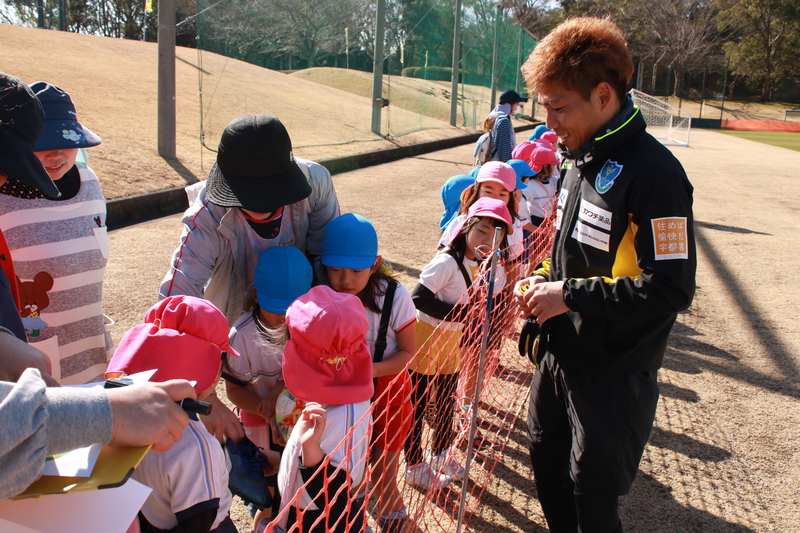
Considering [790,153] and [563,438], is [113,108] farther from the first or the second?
[790,153]

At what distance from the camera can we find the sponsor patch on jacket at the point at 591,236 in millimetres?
1970

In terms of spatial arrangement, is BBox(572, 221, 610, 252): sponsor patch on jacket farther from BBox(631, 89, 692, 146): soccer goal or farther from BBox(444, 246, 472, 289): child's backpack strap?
BBox(631, 89, 692, 146): soccer goal

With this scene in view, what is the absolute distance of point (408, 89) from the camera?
2202cm

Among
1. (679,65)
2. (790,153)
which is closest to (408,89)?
(790,153)

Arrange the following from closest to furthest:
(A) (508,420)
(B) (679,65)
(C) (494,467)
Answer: (C) (494,467) → (A) (508,420) → (B) (679,65)

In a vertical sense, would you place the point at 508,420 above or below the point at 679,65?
below

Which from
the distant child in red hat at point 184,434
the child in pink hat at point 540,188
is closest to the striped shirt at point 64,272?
the distant child in red hat at point 184,434

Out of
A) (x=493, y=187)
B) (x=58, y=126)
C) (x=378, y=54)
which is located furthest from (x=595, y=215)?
(x=378, y=54)

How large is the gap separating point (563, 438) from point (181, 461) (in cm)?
139

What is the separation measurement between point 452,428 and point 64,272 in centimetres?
205

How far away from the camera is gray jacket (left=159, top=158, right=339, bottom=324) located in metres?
2.33

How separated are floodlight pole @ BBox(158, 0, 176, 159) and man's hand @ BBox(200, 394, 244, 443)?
8.80 m

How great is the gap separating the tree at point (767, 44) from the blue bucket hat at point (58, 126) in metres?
62.6

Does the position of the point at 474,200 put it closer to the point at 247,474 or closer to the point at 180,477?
the point at 247,474
